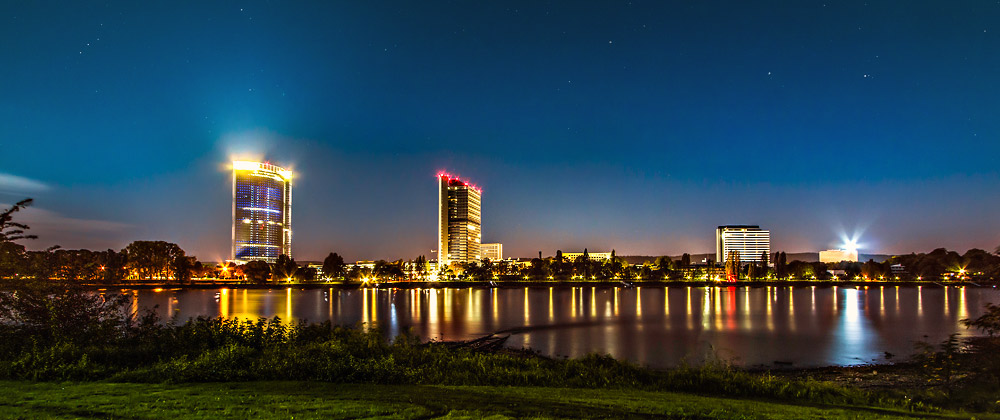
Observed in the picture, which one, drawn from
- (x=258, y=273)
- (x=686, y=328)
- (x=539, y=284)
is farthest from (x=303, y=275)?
(x=686, y=328)

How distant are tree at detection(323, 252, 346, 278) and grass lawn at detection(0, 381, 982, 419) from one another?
6241 inches

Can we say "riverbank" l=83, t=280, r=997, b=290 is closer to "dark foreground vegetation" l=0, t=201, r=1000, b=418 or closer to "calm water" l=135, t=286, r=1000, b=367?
"calm water" l=135, t=286, r=1000, b=367

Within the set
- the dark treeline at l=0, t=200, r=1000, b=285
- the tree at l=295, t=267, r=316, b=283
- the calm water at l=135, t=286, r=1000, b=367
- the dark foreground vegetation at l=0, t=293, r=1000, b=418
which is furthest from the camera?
the tree at l=295, t=267, r=316, b=283

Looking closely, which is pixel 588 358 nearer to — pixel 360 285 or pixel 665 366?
pixel 665 366

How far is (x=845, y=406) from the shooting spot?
1409 cm

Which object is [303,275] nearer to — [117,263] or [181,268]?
[181,268]

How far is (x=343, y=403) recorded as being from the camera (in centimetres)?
Result: 1077

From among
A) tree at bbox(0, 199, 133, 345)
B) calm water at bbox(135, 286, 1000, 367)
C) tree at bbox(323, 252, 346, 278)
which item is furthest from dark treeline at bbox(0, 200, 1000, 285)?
tree at bbox(0, 199, 133, 345)

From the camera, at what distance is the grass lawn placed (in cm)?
970

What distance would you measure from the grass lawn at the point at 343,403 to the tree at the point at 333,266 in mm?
158514

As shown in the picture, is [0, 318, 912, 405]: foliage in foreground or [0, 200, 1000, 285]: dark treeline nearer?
[0, 318, 912, 405]: foliage in foreground

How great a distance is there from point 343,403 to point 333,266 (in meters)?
162

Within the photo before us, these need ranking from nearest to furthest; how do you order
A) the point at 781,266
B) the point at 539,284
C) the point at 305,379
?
the point at 305,379 → the point at 539,284 → the point at 781,266

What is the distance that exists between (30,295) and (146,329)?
138 inches
